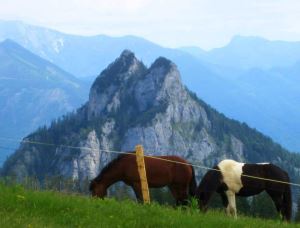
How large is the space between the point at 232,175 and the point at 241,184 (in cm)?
48

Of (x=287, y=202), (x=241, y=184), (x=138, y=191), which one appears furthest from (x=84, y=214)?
(x=287, y=202)

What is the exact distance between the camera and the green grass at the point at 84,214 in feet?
39.7

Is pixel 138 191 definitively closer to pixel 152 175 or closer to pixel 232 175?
pixel 152 175

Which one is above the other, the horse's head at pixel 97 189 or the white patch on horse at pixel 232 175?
the white patch on horse at pixel 232 175

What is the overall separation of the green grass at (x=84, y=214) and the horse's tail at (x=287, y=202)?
6.96 meters

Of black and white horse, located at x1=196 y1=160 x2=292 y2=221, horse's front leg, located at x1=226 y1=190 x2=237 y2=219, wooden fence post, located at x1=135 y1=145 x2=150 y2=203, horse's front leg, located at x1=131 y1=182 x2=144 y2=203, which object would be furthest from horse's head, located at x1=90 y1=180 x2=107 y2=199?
wooden fence post, located at x1=135 y1=145 x2=150 y2=203

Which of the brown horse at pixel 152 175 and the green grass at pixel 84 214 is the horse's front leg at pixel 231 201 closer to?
the brown horse at pixel 152 175

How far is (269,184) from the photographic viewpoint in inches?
832

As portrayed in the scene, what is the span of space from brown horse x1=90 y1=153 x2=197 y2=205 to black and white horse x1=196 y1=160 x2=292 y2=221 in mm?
953

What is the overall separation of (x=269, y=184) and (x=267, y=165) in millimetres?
667

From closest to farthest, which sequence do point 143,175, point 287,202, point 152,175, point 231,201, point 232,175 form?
point 143,175, point 231,201, point 232,175, point 152,175, point 287,202

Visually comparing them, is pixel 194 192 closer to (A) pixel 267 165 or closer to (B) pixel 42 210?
(A) pixel 267 165

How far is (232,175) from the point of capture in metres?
20.6

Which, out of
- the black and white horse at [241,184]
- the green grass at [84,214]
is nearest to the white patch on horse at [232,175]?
the black and white horse at [241,184]
